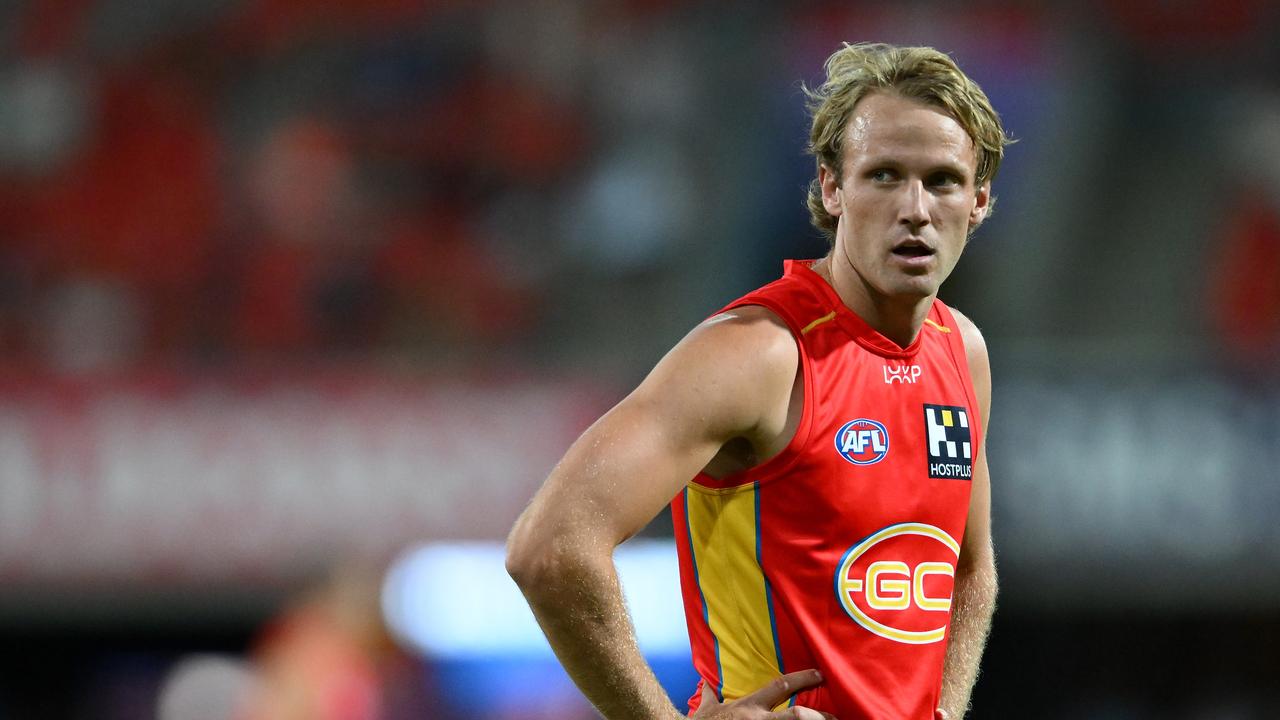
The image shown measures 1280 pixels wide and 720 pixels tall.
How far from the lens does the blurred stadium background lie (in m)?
7.75

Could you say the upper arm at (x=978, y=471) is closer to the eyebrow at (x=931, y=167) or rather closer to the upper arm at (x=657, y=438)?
the eyebrow at (x=931, y=167)

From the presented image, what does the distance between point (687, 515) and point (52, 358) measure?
20.4 feet

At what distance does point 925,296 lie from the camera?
303 centimetres

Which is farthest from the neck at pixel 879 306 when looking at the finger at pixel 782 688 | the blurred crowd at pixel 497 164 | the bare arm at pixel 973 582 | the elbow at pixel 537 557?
the blurred crowd at pixel 497 164

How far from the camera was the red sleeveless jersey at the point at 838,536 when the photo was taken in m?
2.88

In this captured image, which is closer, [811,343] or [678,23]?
[811,343]

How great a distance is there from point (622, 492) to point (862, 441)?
19.7 inches

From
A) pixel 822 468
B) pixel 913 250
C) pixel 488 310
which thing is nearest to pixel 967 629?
pixel 822 468

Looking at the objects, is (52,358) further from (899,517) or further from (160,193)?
(899,517)

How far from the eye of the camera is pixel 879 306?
3.08 meters

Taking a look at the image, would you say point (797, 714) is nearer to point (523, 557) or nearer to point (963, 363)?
point (523, 557)

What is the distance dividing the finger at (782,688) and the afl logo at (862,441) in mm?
389

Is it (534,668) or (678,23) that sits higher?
(678,23)

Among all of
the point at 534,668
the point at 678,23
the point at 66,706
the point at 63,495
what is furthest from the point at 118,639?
the point at 678,23
